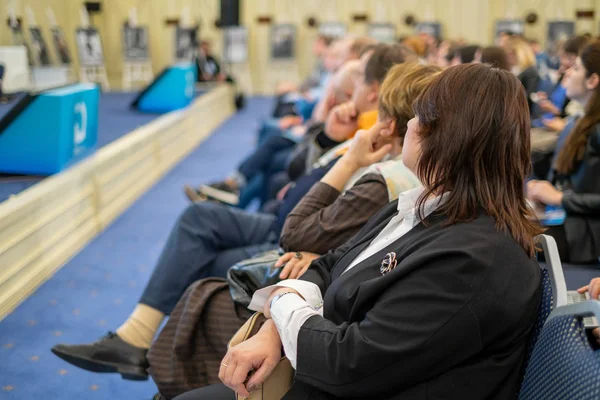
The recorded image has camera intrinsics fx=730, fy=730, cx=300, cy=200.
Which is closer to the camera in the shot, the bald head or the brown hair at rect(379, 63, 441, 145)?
the brown hair at rect(379, 63, 441, 145)

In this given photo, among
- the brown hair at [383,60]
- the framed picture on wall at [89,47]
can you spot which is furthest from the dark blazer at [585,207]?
the framed picture on wall at [89,47]

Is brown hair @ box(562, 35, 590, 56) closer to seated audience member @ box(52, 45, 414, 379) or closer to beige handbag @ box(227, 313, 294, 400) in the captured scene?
seated audience member @ box(52, 45, 414, 379)

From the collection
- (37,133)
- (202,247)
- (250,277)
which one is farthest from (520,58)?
(250,277)

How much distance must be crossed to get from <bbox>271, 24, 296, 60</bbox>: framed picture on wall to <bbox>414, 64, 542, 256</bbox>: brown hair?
1292 centimetres

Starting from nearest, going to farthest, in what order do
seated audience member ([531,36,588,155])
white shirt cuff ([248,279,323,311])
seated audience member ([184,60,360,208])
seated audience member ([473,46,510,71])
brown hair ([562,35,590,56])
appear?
white shirt cuff ([248,279,323,311]) < seated audience member ([531,36,588,155]) < seated audience member ([184,60,360,208]) < seated audience member ([473,46,510,71]) < brown hair ([562,35,590,56])

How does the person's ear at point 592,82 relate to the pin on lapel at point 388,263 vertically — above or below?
above

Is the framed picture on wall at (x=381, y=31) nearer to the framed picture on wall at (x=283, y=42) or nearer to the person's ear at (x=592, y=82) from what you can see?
the framed picture on wall at (x=283, y=42)

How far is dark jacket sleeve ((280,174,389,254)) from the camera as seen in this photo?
1.96m

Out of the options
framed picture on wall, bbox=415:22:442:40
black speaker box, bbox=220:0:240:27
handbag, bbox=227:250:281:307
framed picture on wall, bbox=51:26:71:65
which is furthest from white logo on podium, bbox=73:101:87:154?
framed picture on wall, bbox=415:22:442:40

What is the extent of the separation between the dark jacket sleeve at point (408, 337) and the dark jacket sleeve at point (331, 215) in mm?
667

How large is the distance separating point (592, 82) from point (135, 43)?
1183cm

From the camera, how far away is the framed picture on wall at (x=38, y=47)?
618 centimetres

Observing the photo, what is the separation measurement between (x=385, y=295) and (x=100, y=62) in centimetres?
1204

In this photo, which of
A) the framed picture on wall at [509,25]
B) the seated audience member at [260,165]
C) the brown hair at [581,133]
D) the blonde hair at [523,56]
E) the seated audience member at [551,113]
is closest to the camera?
the brown hair at [581,133]
